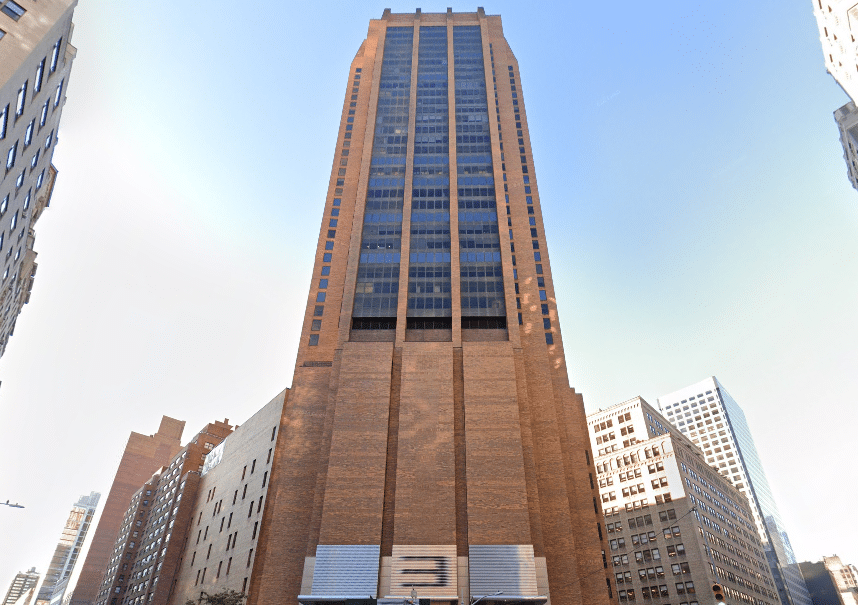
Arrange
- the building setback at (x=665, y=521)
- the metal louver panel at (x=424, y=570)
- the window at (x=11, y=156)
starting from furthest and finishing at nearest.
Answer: the building setback at (x=665, y=521), the metal louver panel at (x=424, y=570), the window at (x=11, y=156)

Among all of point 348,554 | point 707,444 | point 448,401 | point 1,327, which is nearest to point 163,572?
point 1,327

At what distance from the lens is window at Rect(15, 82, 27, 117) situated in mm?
34688

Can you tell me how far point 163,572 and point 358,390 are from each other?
64.2 metres

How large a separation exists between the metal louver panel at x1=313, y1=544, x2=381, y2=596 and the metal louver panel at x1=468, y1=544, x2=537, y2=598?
10.2 meters

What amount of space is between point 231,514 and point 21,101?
66.5 metres

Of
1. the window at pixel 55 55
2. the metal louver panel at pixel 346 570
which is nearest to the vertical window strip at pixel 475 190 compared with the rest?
the metal louver panel at pixel 346 570

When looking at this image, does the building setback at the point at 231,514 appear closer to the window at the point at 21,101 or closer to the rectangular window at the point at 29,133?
the rectangular window at the point at 29,133

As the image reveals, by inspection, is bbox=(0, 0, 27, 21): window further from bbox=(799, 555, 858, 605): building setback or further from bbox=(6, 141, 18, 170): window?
bbox=(799, 555, 858, 605): building setback

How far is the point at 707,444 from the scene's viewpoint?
Answer: 19962cm

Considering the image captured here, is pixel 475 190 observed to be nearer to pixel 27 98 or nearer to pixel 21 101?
pixel 27 98

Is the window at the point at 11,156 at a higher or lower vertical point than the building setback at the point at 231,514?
higher

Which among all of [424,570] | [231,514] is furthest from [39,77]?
[231,514]

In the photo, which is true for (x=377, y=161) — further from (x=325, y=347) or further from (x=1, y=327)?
(x=1, y=327)

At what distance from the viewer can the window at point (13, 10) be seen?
108 feet
